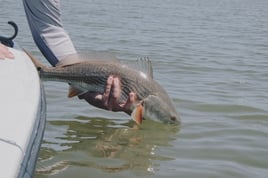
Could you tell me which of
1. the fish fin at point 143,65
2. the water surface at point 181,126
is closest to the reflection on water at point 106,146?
the water surface at point 181,126

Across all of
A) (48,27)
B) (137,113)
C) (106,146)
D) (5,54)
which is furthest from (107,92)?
(5,54)

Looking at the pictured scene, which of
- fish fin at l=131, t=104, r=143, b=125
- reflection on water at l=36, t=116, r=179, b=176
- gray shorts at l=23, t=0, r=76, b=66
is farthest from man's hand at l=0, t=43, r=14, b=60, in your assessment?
fish fin at l=131, t=104, r=143, b=125

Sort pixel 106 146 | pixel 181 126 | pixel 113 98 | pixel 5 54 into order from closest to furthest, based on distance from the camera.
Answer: pixel 5 54 → pixel 113 98 → pixel 106 146 → pixel 181 126

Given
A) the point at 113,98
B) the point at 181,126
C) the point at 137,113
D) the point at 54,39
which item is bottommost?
the point at 181,126

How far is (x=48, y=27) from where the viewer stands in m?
4.29

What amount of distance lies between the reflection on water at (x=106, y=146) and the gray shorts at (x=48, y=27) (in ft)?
1.98

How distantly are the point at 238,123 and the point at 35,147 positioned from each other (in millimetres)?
2770

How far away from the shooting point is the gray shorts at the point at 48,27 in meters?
4.20

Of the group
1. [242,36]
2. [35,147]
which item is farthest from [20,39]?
[35,147]

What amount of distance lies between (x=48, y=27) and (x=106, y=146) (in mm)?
851

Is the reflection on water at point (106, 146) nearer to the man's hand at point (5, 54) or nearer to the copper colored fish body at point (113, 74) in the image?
the copper colored fish body at point (113, 74)

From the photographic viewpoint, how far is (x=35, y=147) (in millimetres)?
2877

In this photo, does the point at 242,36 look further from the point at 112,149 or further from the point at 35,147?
the point at 35,147

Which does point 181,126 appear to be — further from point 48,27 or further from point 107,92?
point 48,27
